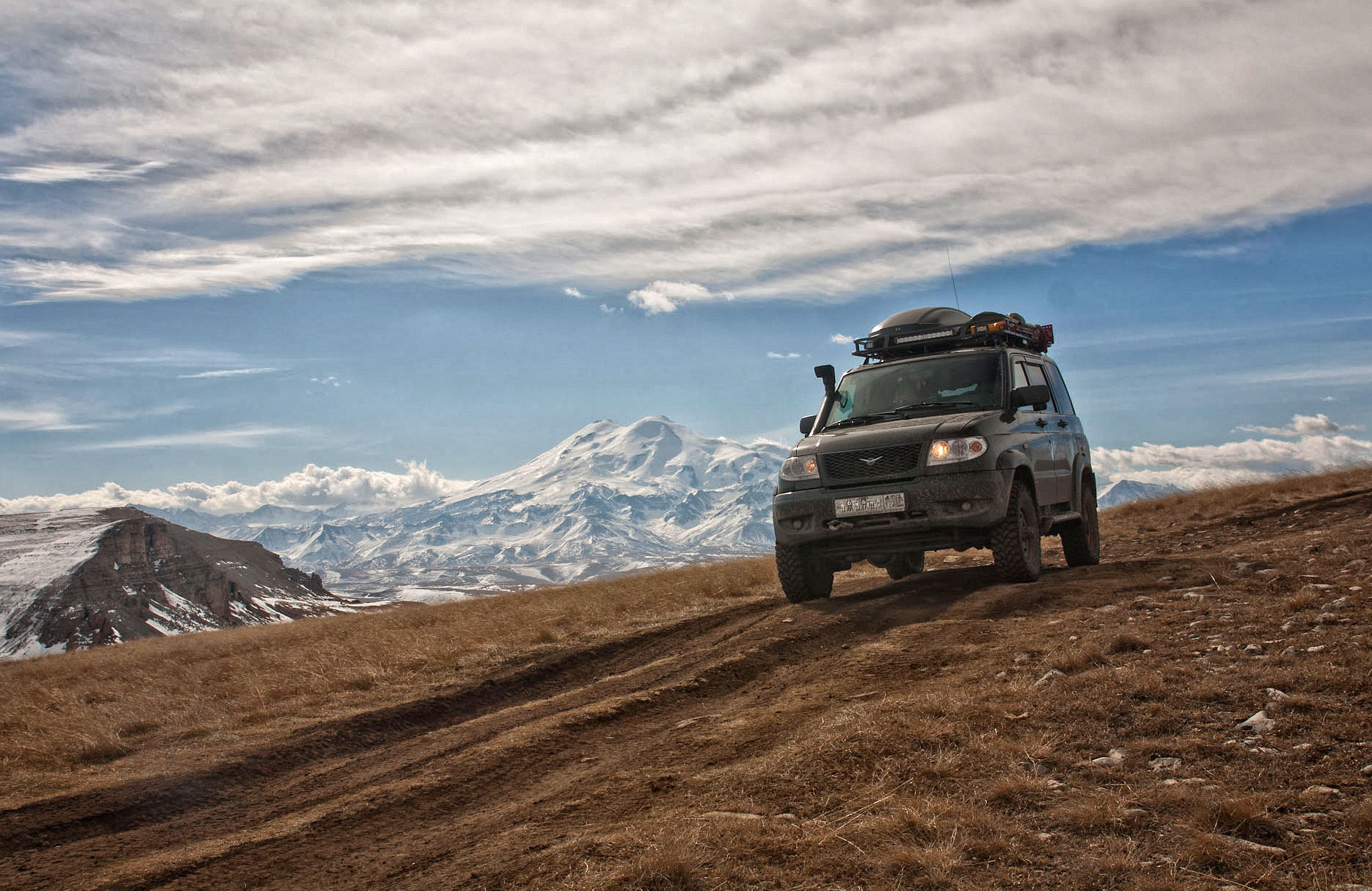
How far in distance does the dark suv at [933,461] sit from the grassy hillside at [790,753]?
2.16 ft

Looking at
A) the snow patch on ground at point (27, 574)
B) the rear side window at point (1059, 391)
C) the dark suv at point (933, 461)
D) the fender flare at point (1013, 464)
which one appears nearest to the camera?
the dark suv at point (933, 461)

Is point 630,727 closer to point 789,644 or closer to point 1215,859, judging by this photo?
point 789,644

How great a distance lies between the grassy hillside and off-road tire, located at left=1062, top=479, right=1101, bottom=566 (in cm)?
179

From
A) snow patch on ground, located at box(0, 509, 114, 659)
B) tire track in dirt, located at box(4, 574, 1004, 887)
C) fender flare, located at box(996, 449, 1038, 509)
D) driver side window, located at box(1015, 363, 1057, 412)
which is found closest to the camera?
tire track in dirt, located at box(4, 574, 1004, 887)

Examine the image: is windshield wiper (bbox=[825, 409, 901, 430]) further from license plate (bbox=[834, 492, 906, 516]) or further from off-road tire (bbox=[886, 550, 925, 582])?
off-road tire (bbox=[886, 550, 925, 582])

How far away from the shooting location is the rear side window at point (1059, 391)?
39.0ft

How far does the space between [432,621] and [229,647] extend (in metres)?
4.31

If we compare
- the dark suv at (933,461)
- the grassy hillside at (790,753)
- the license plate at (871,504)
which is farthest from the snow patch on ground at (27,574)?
the license plate at (871,504)

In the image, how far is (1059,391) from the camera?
12.2 metres

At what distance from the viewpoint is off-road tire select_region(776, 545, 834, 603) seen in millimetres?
9820

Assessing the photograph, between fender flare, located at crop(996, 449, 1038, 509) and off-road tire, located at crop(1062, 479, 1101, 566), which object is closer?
fender flare, located at crop(996, 449, 1038, 509)

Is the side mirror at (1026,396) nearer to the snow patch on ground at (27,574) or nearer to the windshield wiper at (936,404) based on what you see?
the windshield wiper at (936,404)

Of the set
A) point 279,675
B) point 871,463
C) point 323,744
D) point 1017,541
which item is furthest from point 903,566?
point 323,744

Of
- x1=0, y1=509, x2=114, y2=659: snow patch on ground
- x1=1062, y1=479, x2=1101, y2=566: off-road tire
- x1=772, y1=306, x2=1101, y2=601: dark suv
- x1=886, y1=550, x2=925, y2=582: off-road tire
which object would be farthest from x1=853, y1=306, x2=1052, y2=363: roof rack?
x1=0, y1=509, x2=114, y2=659: snow patch on ground
